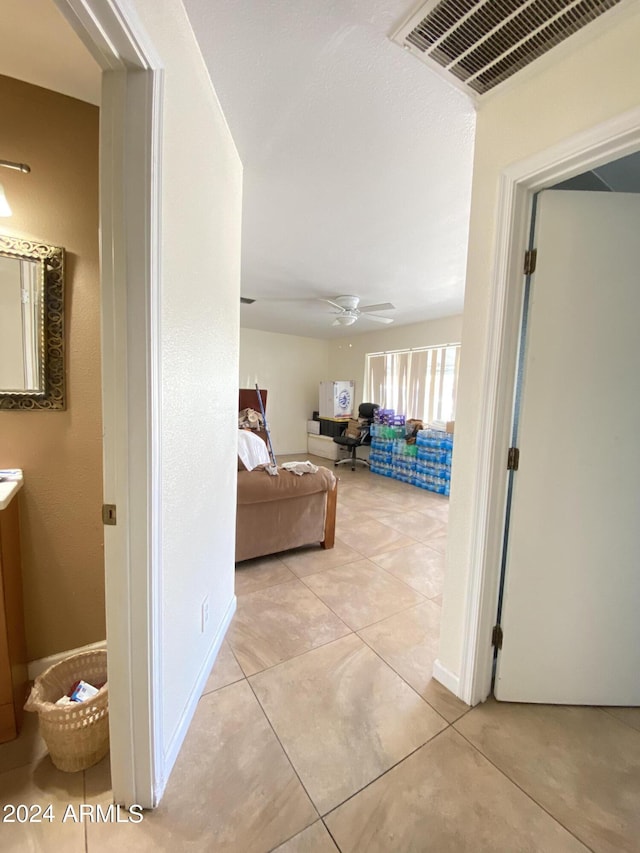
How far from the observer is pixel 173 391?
106cm

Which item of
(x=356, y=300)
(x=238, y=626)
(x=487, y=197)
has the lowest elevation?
(x=238, y=626)

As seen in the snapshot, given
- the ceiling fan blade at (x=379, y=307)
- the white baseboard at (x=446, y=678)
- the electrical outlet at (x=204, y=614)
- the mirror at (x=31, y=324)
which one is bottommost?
the white baseboard at (x=446, y=678)

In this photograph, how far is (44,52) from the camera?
112 centimetres

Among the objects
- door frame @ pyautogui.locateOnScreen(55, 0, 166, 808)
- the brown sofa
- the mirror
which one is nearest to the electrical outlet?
door frame @ pyautogui.locateOnScreen(55, 0, 166, 808)

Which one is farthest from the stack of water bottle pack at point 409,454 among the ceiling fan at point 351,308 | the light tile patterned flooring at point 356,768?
the light tile patterned flooring at point 356,768

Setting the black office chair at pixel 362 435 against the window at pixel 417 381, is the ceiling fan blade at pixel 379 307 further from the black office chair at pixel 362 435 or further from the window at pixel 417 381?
the black office chair at pixel 362 435

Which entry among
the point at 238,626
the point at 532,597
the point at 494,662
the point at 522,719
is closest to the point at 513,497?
the point at 532,597

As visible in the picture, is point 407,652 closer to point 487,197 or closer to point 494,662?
point 494,662

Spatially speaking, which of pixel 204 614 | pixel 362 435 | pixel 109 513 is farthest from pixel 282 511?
pixel 362 435

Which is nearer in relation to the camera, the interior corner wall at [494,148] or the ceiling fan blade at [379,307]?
the interior corner wall at [494,148]

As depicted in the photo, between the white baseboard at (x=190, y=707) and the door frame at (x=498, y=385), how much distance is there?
1.11 metres

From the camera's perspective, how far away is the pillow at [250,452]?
2535mm

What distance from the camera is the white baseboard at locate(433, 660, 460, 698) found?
1.47m

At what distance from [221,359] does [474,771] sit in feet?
6.07
